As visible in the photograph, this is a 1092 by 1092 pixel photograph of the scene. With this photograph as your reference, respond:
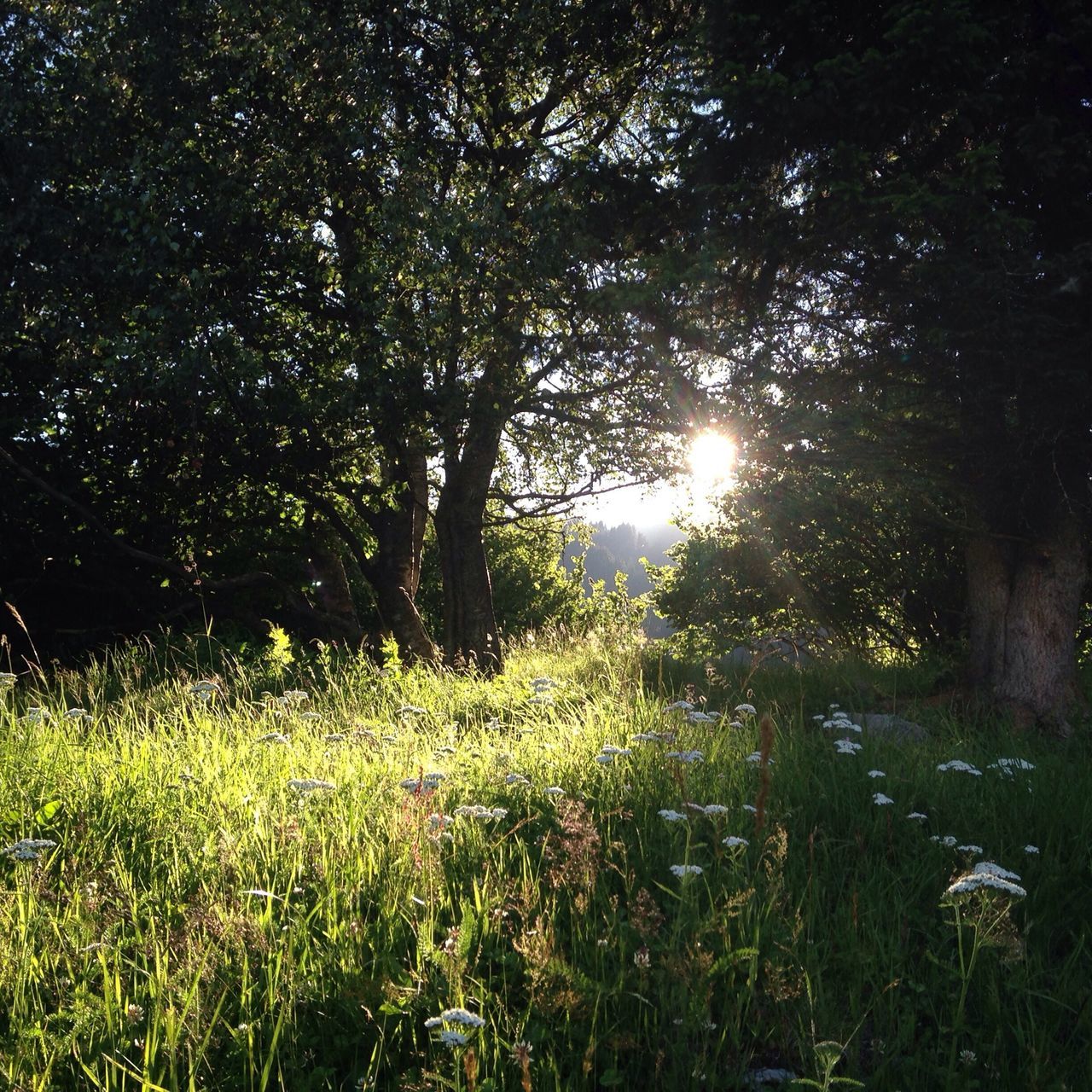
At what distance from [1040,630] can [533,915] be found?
23.6ft

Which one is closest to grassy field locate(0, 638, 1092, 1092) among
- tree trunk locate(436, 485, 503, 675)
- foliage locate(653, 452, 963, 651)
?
foliage locate(653, 452, 963, 651)

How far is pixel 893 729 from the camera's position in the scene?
7.04 m

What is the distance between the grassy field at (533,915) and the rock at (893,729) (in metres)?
0.61

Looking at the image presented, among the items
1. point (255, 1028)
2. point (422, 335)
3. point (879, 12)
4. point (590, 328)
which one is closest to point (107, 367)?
point (422, 335)

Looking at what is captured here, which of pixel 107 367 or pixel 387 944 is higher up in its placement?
pixel 107 367

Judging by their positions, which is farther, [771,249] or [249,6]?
[249,6]

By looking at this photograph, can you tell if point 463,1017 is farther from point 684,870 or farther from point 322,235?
point 322,235

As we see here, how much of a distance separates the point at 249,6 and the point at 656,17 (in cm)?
467

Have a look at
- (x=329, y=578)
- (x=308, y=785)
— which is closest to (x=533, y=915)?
(x=308, y=785)

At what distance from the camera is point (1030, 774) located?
548cm

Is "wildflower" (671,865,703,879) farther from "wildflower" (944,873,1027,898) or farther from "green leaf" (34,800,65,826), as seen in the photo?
"green leaf" (34,800,65,826)

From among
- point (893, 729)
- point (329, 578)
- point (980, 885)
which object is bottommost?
point (893, 729)

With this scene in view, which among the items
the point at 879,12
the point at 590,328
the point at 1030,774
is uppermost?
the point at 879,12

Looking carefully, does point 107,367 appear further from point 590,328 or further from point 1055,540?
point 1055,540
